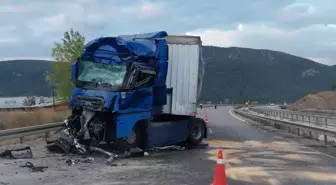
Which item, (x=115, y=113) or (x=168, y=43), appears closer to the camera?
(x=115, y=113)

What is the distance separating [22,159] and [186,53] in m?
6.37

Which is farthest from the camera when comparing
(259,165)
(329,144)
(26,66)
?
(26,66)

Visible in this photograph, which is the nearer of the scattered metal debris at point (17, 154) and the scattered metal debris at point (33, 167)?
the scattered metal debris at point (33, 167)

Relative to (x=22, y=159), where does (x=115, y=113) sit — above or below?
above

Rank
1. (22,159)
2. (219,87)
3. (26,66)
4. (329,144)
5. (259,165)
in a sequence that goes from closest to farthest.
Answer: (259,165), (22,159), (329,144), (26,66), (219,87)

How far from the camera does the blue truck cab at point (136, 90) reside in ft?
45.2

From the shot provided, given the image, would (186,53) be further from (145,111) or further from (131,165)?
(131,165)

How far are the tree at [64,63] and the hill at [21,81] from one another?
62.8m

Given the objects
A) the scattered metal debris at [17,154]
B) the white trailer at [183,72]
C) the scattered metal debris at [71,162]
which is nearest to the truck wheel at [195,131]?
the white trailer at [183,72]

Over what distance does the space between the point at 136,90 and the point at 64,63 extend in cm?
4136

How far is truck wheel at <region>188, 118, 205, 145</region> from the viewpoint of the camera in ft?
55.5

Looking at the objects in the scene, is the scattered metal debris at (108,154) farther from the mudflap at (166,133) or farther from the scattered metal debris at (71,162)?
the mudflap at (166,133)

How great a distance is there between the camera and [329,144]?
18.5 m

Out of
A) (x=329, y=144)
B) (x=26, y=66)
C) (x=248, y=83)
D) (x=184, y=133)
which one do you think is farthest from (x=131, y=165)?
(x=248, y=83)
